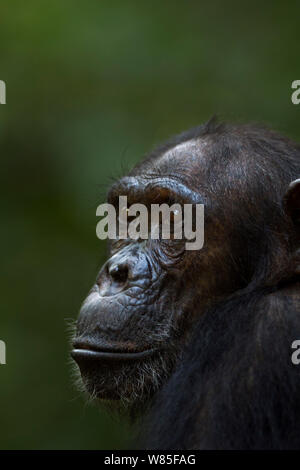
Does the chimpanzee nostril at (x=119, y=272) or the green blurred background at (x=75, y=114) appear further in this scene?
the green blurred background at (x=75, y=114)

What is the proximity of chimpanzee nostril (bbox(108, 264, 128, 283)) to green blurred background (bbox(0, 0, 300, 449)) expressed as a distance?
437cm

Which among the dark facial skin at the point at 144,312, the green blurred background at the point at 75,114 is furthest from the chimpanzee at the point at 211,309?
the green blurred background at the point at 75,114

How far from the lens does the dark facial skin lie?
446cm

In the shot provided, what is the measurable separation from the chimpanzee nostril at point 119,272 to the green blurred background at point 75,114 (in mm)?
4368

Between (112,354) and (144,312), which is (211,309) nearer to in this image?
(144,312)

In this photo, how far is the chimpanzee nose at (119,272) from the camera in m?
4.64

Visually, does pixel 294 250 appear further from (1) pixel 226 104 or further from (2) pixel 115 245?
(1) pixel 226 104

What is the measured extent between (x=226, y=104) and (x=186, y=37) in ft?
3.56

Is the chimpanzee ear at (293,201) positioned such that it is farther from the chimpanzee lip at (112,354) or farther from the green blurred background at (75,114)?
the green blurred background at (75,114)

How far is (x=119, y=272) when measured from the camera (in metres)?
4.65

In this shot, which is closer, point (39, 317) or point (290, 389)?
point (290, 389)

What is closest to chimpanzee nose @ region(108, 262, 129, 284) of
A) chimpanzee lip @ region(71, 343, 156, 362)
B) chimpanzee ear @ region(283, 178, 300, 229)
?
chimpanzee lip @ region(71, 343, 156, 362)

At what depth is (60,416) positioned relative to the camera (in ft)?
30.7

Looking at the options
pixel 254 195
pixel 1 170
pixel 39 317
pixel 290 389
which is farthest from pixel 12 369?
pixel 290 389
